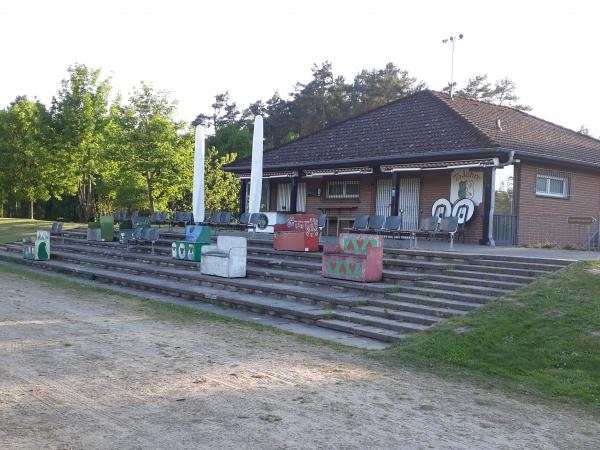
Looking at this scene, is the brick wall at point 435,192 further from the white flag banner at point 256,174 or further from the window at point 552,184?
the white flag banner at point 256,174

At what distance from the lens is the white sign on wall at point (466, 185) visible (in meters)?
17.3

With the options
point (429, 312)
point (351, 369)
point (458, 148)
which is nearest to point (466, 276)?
point (429, 312)

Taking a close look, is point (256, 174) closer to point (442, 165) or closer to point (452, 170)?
point (442, 165)

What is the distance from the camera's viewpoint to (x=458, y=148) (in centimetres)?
1709

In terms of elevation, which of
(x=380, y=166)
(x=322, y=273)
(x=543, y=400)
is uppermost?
(x=380, y=166)

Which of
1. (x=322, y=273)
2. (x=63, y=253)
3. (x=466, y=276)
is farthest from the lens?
(x=63, y=253)

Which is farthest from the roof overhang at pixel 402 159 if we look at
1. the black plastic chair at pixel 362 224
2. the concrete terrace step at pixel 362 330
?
the concrete terrace step at pixel 362 330

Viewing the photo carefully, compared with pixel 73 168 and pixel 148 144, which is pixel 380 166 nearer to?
pixel 148 144

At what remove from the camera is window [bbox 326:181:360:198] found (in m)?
21.1

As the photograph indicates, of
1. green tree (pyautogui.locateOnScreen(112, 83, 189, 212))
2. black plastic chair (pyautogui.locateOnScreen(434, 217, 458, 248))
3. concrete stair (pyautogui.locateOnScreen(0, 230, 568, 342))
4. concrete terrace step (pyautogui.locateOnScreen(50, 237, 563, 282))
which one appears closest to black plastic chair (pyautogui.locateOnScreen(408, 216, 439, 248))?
black plastic chair (pyautogui.locateOnScreen(434, 217, 458, 248))

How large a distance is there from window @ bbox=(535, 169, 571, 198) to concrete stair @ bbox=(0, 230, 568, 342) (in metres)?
6.99

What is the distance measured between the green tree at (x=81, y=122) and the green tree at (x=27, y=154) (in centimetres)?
97

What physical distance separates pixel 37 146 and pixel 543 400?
36.0 metres

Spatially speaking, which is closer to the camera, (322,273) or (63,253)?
(322,273)
